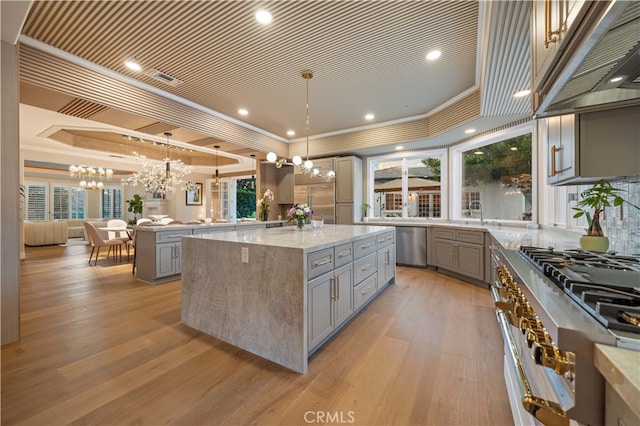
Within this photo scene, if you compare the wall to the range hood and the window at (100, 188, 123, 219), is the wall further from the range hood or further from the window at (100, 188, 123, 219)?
the window at (100, 188, 123, 219)

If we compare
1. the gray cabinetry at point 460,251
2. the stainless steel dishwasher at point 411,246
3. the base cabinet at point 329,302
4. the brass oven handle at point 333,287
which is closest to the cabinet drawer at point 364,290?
the base cabinet at point 329,302

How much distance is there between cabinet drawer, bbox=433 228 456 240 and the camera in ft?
14.1

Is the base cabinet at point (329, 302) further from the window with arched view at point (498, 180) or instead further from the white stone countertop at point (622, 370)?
the window with arched view at point (498, 180)

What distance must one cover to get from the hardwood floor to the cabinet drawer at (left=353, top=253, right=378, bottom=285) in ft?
1.44

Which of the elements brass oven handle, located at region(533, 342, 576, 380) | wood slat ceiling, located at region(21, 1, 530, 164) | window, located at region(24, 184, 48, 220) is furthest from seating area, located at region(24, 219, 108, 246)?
brass oven handle, located at region(533, 342, 576, 380)

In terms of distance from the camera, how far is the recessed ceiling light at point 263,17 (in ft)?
7.62

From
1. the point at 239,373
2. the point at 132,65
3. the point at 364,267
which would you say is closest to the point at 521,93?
the point at 364,267

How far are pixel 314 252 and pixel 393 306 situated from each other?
1667mm

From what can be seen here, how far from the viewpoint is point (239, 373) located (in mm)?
1880

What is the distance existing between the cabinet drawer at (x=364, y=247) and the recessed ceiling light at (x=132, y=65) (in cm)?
332

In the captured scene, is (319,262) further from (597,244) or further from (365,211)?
(365,211)

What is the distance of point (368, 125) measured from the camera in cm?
539

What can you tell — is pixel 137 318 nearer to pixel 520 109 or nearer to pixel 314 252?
pixel 314 252

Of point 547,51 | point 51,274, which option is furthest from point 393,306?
point 51,274
